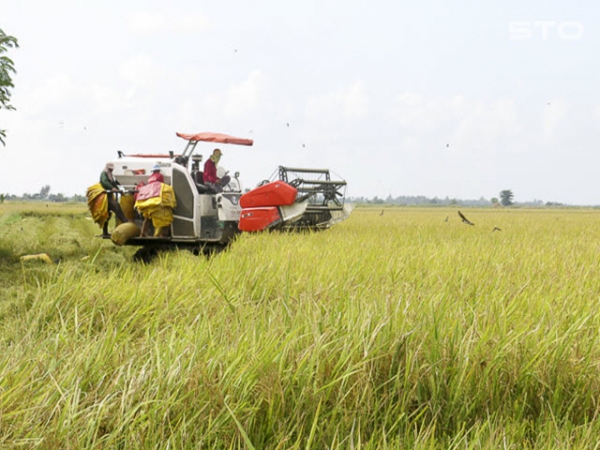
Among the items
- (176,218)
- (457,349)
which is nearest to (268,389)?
(457,349)

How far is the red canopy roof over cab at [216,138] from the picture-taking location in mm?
8961

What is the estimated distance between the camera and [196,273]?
5395 mm

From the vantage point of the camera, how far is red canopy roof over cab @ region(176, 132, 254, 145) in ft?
29.4

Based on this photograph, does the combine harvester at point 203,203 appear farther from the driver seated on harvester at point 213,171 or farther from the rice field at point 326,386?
the rice field at point 326,386

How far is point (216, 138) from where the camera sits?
9016 mm

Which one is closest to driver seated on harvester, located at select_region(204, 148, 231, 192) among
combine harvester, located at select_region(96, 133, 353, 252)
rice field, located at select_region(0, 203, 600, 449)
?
combine harvester, located at select_region(96, 133, 353, 252)

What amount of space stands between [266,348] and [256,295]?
2.17 m

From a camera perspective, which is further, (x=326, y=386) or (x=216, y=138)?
(x=216, y=138)

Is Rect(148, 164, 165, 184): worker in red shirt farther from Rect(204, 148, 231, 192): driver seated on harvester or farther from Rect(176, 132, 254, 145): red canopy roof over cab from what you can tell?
Rect(204, 148, 231, 192): driver seated on harvester

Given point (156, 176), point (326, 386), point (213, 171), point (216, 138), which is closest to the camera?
point (326, 386)

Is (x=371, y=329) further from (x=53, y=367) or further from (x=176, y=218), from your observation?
(x=176, y=218)

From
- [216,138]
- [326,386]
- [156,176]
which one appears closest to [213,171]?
[216,138]

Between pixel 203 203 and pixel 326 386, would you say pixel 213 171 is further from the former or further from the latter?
pixel 326 386

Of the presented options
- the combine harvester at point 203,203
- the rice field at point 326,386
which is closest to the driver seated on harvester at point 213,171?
the combine harvester at point 203,203
